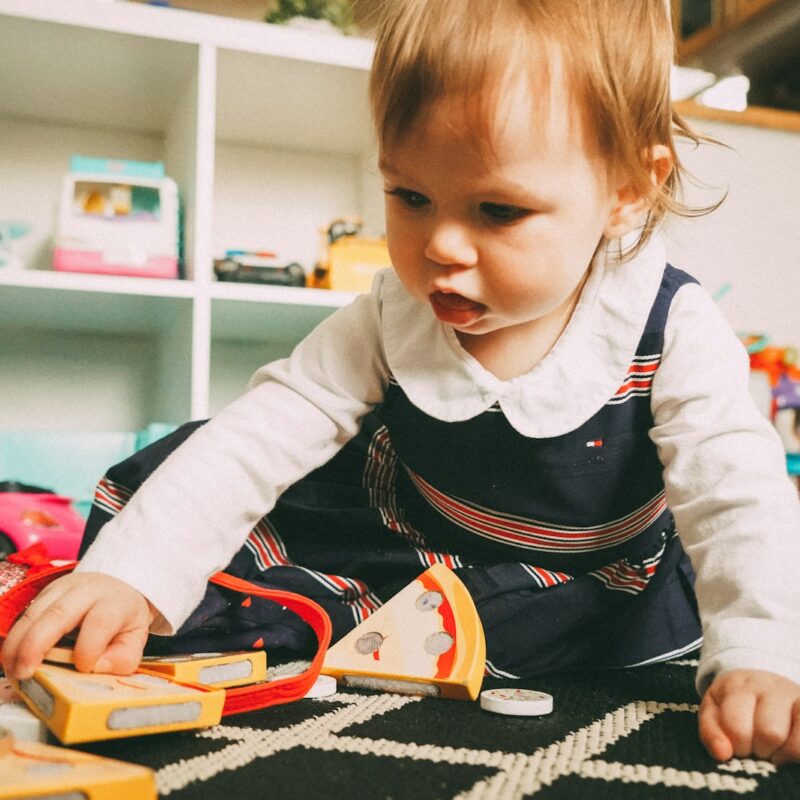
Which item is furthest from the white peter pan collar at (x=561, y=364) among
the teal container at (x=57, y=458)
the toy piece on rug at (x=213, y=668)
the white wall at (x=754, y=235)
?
the white wall at (x=754, y=235)

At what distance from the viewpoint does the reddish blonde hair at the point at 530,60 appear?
542 mm

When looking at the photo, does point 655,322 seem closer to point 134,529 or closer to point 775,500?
point 775,500

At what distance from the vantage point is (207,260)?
116 centimetres

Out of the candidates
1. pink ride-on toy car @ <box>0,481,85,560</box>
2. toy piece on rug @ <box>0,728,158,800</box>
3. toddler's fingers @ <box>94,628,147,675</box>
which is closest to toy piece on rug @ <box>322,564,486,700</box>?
toddler's fingers @ <box>94,628,147,675</box>

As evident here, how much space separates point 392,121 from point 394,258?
0.09 m

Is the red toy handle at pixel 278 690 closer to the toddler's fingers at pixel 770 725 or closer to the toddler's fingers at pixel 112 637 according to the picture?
the toddler's fingers at pixel 112 637

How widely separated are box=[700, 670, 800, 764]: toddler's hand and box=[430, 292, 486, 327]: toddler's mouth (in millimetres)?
276

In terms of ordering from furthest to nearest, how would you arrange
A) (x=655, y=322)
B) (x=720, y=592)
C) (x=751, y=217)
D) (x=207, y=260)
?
(x=751, y=217) < (x=207, y=260) < (x=655, y=322) < (x=720, y=592)

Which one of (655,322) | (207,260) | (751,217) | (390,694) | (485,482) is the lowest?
(390,694)

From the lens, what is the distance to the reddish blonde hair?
1.78ft

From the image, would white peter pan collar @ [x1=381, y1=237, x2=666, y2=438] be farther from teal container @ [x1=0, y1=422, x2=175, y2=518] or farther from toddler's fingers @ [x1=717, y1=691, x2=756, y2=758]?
teal container @ [x1=0, y1=422, x2=175, y2=518]

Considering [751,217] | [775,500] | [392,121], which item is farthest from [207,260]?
[751,217]

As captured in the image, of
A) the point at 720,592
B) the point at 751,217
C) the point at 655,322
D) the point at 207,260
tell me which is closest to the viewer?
the point at 720,592

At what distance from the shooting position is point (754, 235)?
1.70m
